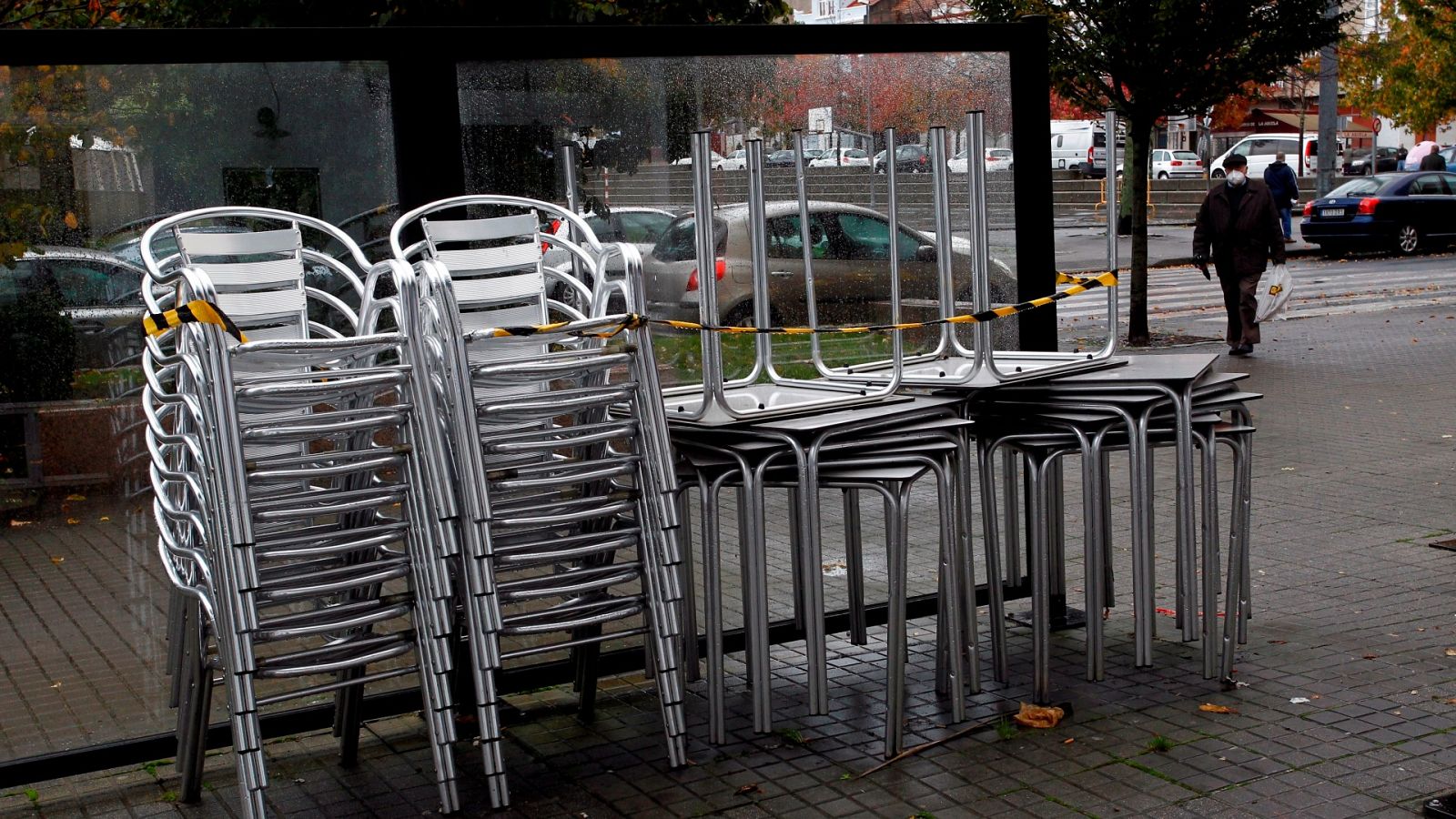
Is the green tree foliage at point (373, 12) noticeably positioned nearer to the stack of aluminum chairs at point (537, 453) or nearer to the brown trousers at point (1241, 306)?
the stack of aluminum chairs at point (537, 453)

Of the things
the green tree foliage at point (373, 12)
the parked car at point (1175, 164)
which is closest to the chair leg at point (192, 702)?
the green tree foliage at point (373, 12)

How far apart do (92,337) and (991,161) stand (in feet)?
11.4

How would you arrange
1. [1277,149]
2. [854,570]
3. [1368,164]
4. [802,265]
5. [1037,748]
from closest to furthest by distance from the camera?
[1037,748]
[854,570]
[802,265]
[1277,149]
[1368,164]

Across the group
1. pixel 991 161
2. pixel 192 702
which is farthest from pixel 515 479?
pixel 991 161

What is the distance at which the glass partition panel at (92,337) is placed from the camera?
15.8ft

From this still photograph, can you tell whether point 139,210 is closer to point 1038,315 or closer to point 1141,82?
point 1038,315

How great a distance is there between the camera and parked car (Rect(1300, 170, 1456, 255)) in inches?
1115

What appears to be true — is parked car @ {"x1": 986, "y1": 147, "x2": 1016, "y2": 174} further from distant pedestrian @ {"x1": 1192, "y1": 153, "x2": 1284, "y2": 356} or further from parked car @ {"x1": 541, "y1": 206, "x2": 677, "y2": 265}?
distant pedestrian @ {"x1": 1192, "y1": 153, "x2": 1284, "y2": 356}

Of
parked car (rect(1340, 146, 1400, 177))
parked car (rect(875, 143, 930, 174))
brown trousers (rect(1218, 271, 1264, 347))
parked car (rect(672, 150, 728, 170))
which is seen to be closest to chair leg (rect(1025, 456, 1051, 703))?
parked car (rect(875, 143, 930, 174))

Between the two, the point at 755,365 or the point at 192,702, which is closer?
the point at 192,702

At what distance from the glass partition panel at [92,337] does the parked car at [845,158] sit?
2004mm

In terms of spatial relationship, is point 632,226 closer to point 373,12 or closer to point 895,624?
point 895,624

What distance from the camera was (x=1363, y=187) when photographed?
2875 cm

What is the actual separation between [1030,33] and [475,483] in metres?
3.26
